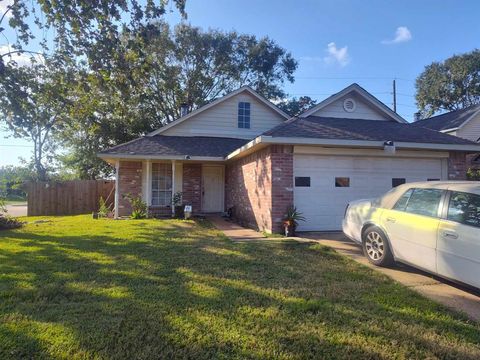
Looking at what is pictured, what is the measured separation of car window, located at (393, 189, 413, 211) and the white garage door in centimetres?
372

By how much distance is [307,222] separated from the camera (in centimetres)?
898

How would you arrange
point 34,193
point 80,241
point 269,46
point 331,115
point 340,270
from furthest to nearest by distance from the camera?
point 269,46 < point 34,193 < point 331,115 < point 80,241 < point 340,270

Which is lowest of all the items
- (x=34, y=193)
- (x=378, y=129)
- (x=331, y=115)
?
(x=34, y=193)

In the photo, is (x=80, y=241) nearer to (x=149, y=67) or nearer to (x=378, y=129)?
(x=149, y=67)

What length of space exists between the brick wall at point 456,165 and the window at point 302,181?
4.68m

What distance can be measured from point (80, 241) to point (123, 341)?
17.9ft

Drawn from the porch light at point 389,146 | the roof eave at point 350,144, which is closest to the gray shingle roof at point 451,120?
the roof eave at point 350,144

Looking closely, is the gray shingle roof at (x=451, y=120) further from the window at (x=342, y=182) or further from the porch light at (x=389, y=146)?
the window at (x=342, y=182)

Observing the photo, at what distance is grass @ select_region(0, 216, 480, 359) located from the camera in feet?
9.29

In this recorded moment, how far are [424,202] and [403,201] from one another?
0.45 metres

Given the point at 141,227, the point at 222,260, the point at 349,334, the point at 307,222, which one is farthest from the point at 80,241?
the point at 349,334

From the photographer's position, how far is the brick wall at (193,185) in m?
14.4

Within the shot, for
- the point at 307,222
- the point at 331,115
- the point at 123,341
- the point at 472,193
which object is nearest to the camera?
the point at 123,341

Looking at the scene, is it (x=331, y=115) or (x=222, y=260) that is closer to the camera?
(x=222, y=260)
